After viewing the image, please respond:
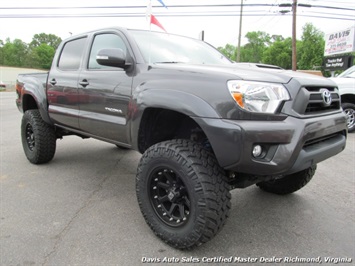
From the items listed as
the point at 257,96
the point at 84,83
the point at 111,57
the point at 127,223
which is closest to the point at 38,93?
the point at 84,83

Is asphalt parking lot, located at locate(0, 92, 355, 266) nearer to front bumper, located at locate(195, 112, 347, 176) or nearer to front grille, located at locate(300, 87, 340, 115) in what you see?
front bumper, located at locate(195, 112, 347, 176)

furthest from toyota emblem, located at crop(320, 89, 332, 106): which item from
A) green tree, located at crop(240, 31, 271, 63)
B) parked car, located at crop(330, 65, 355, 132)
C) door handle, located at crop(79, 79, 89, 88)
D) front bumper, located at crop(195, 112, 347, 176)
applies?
green tree, located at crop(240, 31, 271, 63)

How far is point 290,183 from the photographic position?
11.4ft

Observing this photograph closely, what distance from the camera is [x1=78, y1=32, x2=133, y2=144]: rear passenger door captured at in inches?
120

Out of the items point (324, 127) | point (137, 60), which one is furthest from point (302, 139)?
point (137, 60)

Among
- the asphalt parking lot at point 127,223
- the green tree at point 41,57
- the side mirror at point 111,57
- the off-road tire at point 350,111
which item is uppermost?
the green tree at point 41,57

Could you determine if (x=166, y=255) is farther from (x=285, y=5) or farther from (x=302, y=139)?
(x=285, y=5)

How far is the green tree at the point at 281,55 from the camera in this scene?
65500 mm

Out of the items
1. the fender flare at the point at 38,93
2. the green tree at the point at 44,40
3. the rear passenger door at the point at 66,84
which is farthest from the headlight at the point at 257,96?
the green tree at the point at 44,40

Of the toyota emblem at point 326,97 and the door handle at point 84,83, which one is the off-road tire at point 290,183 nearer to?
the toyota emblem at point 326,97

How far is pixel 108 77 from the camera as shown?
322 centimetres

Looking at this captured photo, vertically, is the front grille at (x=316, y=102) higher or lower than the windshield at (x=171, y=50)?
lower

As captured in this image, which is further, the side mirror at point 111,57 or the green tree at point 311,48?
the green tree at point 311,48

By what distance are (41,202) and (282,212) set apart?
2.63m
